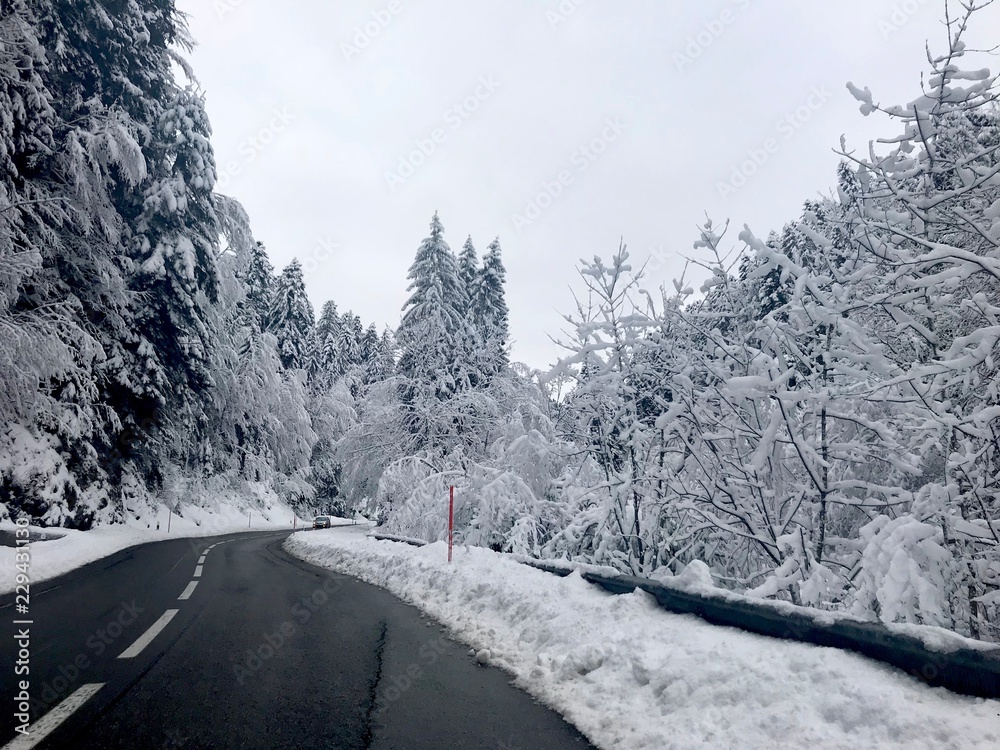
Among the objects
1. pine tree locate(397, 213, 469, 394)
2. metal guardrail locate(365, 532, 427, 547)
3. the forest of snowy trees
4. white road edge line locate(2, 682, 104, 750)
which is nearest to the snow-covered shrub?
the forest of snowy trees

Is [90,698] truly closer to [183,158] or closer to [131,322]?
[131,322]

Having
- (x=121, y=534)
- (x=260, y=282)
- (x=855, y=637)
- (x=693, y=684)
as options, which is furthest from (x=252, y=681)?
(x=260, y=282)

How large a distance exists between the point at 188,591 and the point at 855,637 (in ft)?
30.6

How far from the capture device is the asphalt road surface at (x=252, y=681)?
11.5 ft

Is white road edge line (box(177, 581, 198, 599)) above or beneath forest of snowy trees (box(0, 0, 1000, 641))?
beneath

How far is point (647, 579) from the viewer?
6016mm

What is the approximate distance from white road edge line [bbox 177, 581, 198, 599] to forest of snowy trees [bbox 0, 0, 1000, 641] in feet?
18.7

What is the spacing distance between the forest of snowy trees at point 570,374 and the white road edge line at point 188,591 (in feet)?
18.7

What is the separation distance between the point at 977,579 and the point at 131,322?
23.6 metres

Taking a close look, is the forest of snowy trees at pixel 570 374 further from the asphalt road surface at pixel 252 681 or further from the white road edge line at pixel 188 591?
the white road edge line at pixel 188 591

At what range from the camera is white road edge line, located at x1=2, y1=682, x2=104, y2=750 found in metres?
3.21

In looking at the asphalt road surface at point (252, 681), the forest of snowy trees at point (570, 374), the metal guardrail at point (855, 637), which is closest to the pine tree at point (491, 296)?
the forest of snowy trees at point (570, 374)

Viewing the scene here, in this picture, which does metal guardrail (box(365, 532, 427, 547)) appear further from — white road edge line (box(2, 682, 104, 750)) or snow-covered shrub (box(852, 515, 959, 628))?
snow-covered shrub (box(852, 515, 959, 628))

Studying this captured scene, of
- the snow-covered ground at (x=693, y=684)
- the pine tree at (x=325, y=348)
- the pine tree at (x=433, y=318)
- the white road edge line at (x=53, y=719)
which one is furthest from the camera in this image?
the pine tree at (x=325, y=348)
